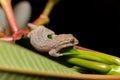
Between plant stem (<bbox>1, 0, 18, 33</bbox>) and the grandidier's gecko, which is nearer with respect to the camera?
the grandidier's gecko

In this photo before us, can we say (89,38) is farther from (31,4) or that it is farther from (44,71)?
(44,71)

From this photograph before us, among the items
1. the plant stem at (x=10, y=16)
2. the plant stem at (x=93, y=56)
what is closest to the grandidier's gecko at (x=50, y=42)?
the plant stem at (x=93, y=56)

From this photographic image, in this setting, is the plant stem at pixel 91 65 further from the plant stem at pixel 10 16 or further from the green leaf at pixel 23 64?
the plant stem at pixel 10 16

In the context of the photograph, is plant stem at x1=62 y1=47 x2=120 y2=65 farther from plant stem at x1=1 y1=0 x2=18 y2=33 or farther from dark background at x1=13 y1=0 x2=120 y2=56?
dark background at x1=13 y1=0 x2=120 y2=56

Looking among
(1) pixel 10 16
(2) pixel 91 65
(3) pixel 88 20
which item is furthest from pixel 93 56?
(3) pixel 88 20

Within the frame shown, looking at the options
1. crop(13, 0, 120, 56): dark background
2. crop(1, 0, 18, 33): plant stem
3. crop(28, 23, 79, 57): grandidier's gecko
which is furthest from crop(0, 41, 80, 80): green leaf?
crop(13, 0, 120, 56): dark background

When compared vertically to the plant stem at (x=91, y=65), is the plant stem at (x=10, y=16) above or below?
above
